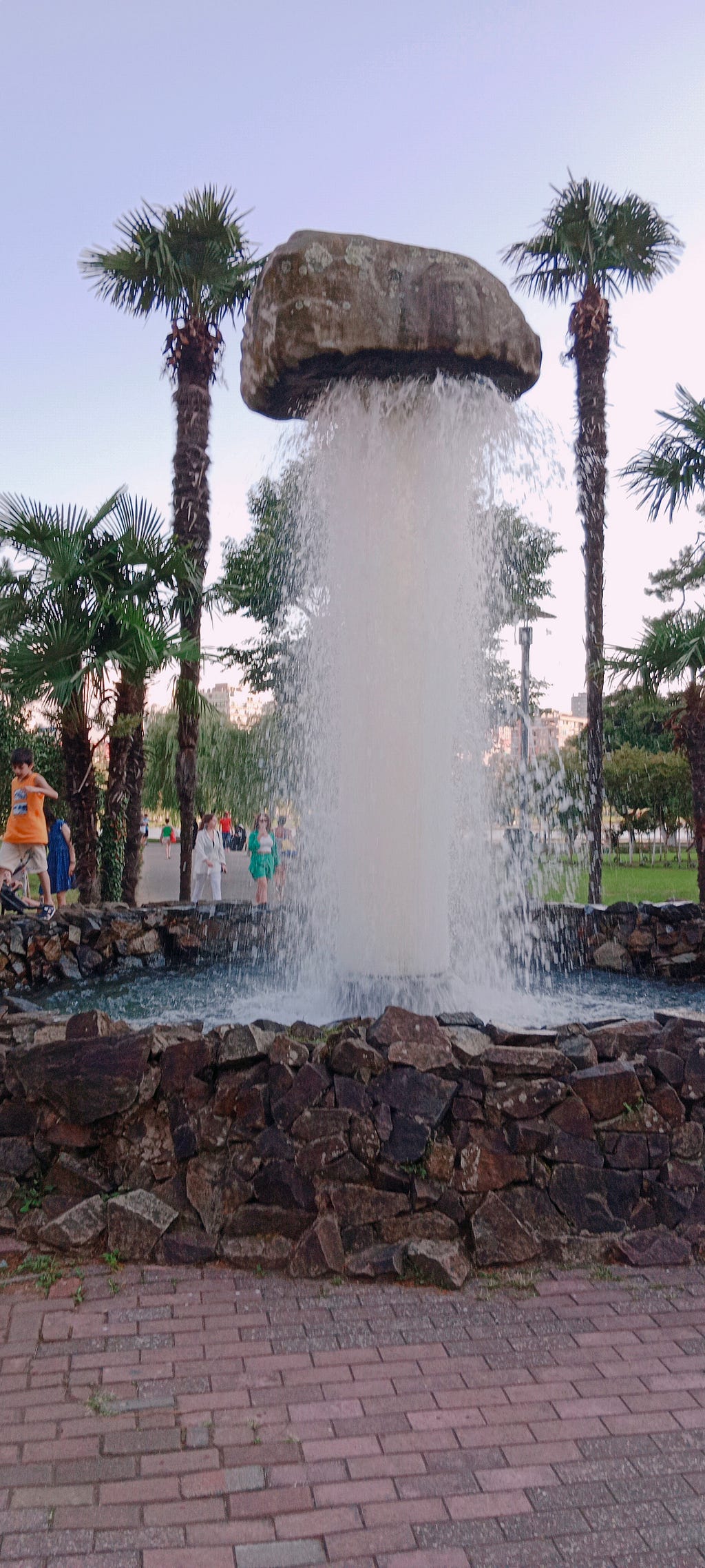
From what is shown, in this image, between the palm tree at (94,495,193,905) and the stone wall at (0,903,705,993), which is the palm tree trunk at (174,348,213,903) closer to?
the palm tree at (94,495,193,905)

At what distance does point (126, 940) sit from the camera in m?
7.57

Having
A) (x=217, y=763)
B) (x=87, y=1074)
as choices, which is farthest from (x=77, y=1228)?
(x=217, y=763)

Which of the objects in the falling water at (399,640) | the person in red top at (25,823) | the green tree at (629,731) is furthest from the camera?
the green tree at (629,731)

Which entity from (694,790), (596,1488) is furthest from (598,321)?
(596,1488)

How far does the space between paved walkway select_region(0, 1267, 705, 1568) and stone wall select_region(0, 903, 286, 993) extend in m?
4.20

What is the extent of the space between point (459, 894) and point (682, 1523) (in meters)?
4.66

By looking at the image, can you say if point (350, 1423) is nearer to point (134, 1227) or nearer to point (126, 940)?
point (134, 1227)

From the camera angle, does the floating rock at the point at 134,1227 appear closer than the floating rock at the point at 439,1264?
No

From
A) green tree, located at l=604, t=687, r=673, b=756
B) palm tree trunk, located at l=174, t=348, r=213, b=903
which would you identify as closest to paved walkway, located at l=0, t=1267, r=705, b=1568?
A: palm tree trunk, located at l=174, t=348, r=213, b=903

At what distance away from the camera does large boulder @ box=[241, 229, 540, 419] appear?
492 cm

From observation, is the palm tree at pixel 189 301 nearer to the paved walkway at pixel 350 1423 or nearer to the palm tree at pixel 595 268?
the palm tree at pixel 595 268

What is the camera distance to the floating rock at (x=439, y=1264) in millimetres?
3271

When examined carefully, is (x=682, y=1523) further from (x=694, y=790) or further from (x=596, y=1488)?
(x=694, y=790)

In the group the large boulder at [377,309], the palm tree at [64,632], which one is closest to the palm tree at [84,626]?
the palm tree at [64,632]
